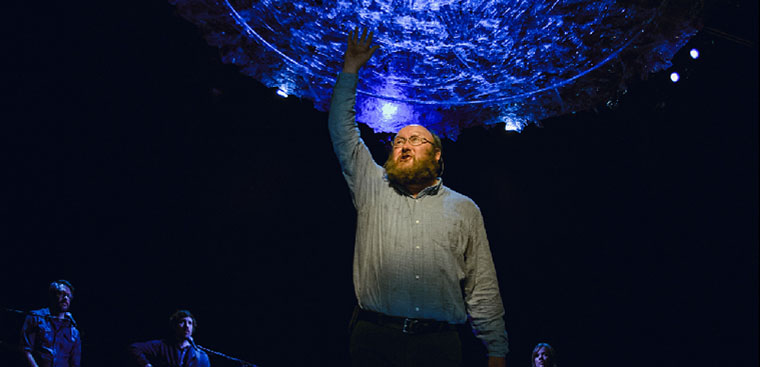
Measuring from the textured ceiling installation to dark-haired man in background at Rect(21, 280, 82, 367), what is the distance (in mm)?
2440

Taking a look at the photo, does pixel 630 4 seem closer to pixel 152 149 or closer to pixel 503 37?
pixel 503 37

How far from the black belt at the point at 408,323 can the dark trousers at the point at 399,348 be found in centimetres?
1

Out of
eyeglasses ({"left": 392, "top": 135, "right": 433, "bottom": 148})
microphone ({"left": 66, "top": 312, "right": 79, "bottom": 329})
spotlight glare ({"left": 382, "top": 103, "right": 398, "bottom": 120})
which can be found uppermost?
spotlight glare ({"left": 382, "top": 103, "right": 398, "bottom": 120})

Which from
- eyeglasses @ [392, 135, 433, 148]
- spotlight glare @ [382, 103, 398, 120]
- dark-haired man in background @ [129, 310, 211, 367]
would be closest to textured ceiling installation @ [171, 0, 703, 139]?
spotlight glare @ [382, 103, 398, 120]

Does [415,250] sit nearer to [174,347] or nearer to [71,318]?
[174,347]

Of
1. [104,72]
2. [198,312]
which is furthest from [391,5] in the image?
[198,312]

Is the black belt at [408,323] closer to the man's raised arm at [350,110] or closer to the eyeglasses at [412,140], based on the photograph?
the man's raised arm at [350,110]

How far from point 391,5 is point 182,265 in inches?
96.9

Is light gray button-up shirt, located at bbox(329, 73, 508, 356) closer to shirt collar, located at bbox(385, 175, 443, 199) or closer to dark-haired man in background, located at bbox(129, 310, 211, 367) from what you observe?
shirt collar, located at bbox(385, 175, 443, 199)

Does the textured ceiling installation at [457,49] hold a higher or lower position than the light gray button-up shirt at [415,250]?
higher

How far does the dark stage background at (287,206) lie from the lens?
2506 mm

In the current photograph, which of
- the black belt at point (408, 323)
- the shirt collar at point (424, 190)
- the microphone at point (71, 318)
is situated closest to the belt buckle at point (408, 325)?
the black belt at point (408, 323)

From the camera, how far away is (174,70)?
281 cm

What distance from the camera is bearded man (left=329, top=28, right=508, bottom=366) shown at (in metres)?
1.49
